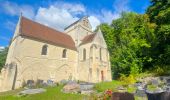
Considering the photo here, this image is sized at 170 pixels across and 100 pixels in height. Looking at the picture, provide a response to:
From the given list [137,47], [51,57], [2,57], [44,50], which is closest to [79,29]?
[51,57]

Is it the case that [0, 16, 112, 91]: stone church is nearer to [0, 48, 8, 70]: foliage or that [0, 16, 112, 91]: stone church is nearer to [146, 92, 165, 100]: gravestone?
[0, 48, 8, 70]: foliage

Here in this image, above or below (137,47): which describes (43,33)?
above

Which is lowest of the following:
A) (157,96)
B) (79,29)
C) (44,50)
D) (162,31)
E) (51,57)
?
(157,96)

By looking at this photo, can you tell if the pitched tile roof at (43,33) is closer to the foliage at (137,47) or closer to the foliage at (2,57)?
the foliage at (137,47)

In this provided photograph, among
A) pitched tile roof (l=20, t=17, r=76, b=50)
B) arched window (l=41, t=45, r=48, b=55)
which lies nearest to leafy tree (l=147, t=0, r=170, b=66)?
pitched tile roof (l=20, t=17, r=76, b=50)

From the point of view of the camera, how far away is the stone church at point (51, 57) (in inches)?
1085

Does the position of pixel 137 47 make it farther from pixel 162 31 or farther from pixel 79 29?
pixel 79 29

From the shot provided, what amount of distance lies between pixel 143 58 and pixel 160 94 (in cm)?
2432

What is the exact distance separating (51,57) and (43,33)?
520 cm

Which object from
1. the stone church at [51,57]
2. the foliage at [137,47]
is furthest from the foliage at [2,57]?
the foliage at [137,47]

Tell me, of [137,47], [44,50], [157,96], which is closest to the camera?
[157,96]

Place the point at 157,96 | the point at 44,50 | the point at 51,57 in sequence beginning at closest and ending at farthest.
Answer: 1. the point at 157,96
2. the point at 44,50
3. the point at 51,57

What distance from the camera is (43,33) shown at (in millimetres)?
32906

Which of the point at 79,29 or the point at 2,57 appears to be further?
the point at 2,57
